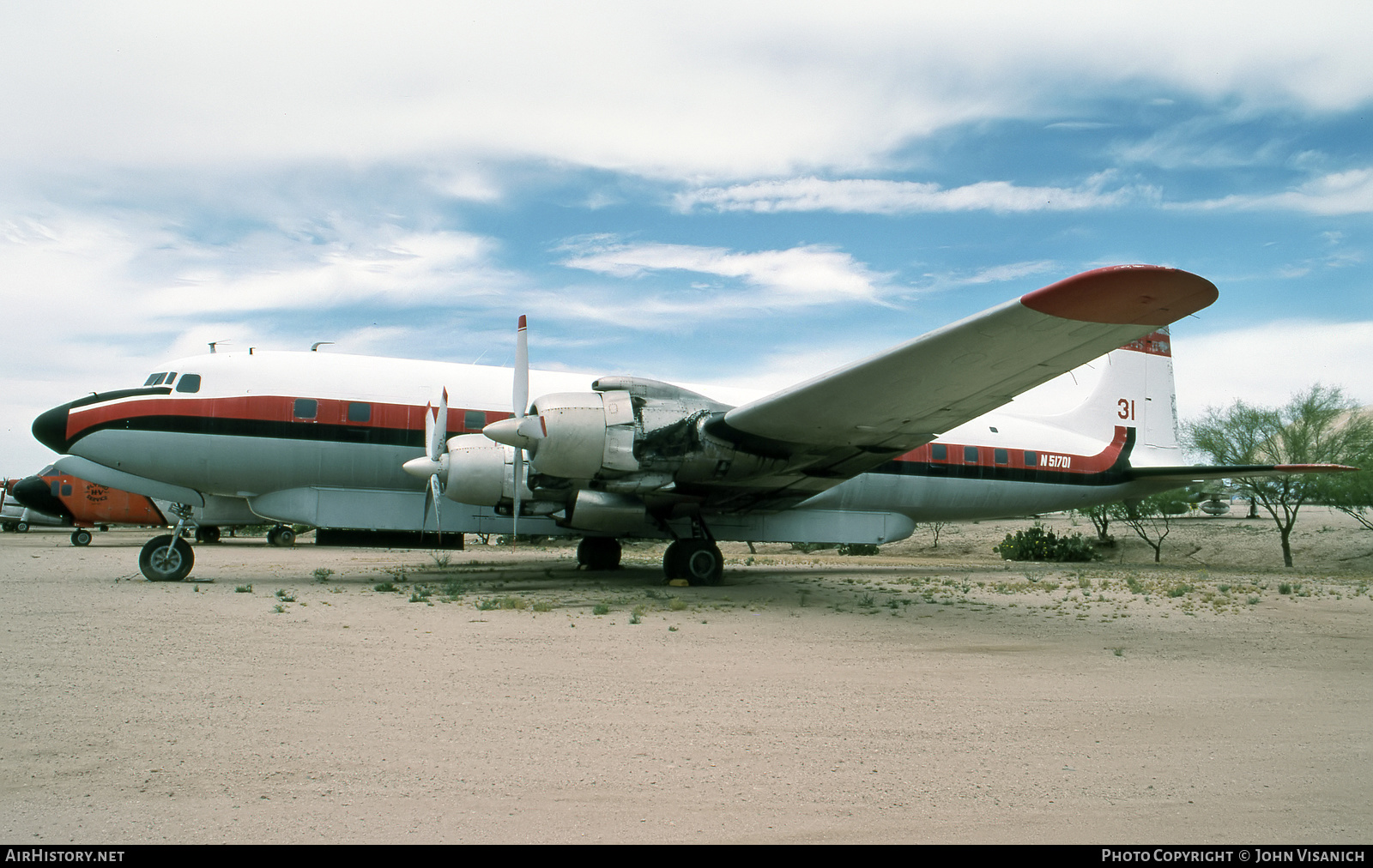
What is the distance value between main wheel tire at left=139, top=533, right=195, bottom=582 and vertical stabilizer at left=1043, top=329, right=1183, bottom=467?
15928 mm

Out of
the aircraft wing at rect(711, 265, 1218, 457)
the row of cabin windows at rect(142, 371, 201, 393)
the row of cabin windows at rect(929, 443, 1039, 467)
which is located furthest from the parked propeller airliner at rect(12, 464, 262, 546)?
the aircraft wing at rect(711, 265, 1218, 457)

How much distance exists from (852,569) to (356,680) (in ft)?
44.3

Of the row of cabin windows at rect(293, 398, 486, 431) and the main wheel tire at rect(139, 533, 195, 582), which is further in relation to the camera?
the row of cabin windows at rect(293, 398, 486, 431)

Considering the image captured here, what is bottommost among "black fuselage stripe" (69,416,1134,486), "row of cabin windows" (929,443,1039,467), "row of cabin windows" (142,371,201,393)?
"row of cabin windows" (929,443,1039,467)

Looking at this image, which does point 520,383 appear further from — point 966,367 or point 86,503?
point 86,503

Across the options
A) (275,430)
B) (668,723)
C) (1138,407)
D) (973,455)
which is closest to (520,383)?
(275,430)

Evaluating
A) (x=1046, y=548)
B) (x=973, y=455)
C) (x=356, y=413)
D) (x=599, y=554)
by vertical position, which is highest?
(x=356, y=413)

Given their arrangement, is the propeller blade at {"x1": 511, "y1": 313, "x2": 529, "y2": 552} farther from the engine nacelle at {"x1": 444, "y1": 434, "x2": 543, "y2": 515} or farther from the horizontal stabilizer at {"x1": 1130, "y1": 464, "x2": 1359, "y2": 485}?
the horizontal stabilizer at {"x1": 1130, "y1": 464, "x2": 1359, "y2": 485}

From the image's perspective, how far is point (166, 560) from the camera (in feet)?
35.7

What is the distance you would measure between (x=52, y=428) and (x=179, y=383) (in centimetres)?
160

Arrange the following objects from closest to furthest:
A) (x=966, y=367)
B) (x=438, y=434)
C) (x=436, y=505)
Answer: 1. (x=966, y=367)
2. (x=438, y=434)
3. (x=436, y=505)

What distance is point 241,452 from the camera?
11.2 meters

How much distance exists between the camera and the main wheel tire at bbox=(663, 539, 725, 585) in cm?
1158
